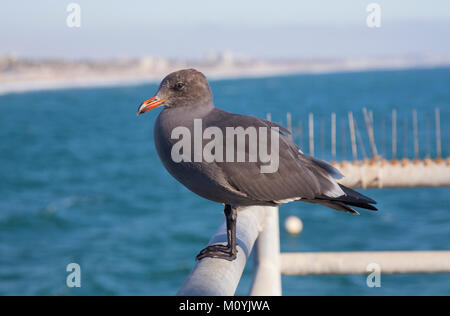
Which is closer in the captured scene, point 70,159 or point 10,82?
point 70,159

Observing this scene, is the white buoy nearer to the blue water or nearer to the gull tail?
the blue water

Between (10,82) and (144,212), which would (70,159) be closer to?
(144,212)

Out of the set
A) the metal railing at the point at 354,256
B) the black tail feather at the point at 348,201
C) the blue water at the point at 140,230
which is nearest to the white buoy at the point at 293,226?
the blue water at the point at 140,230

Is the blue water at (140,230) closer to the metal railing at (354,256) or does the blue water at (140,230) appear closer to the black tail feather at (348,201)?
the metal railing at (354,256)

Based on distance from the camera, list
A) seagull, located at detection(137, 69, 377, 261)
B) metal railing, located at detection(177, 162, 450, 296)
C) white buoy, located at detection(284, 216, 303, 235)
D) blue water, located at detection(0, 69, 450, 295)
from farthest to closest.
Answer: white buoy, located at detection(284, 216, 303, 235) < blue water, located at detection(0, 69, 450, 295) < metal railing, located at detection(177, 162, 450, 296) < seagull, located at detection(137, 69, 377, 261)

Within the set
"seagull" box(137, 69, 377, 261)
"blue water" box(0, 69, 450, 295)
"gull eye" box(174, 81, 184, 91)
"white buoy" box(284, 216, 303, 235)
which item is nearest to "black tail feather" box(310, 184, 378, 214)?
"seagull" box(137, 69, 377, 261)

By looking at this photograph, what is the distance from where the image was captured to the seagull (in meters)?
3.28

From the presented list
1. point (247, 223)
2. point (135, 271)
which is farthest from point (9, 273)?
point (247, 223)

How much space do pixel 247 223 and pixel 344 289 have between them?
13358 mm

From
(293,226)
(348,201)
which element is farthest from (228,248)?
(293,226)

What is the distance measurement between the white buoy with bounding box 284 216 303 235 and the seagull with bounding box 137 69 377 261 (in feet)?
62.2

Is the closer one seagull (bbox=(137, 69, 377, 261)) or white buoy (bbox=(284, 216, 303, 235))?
seagull (bbox=(137, 69, 377, 261))

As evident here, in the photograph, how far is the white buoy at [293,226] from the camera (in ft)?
73.6

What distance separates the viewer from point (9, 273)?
18.1 meters
